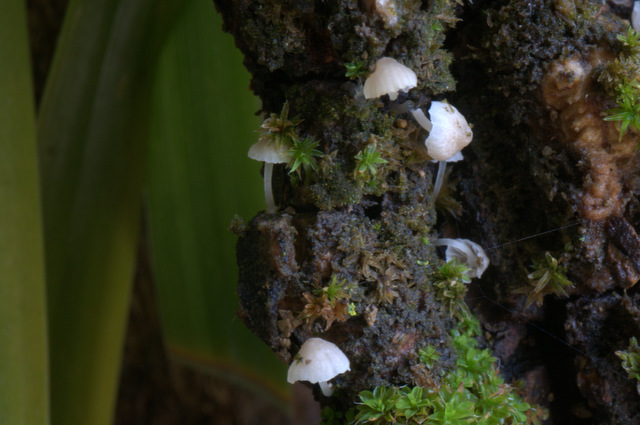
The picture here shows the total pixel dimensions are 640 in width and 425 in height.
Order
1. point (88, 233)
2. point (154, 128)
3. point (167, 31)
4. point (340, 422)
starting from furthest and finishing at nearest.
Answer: point (154, 128) → point (88, 233) → point (167, 31) → point (340, 422)

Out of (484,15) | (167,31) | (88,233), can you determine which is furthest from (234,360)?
(484,15)

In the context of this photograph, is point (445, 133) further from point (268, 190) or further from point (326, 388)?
point (326, 388)

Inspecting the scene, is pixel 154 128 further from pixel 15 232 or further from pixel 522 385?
pixel 522 385

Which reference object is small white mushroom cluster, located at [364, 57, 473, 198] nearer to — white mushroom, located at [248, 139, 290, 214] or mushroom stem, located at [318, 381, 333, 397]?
white mushroom, located at [248, 139, 290, 214]

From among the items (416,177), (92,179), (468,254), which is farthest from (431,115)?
(92,179)

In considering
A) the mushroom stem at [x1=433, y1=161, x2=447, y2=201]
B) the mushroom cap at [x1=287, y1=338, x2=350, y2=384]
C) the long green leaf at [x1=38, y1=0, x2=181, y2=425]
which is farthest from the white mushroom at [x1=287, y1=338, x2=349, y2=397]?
the long green leaf at [x1=38, y1=0, x2=181, y2=425]

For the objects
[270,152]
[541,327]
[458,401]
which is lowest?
[541,327]

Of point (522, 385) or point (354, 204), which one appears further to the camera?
point (522, 385)
